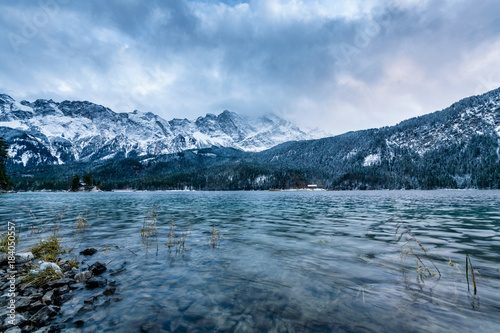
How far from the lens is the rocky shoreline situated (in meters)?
5.76

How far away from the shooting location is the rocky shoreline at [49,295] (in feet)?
18.9

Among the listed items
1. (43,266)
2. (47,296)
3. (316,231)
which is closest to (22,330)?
(47,296)

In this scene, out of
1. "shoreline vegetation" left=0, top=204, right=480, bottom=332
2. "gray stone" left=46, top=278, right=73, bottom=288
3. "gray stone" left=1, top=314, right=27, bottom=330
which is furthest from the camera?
"gray stone" left=46, top=278, right=73, bottom=288

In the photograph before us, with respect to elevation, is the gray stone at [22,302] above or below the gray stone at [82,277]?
above

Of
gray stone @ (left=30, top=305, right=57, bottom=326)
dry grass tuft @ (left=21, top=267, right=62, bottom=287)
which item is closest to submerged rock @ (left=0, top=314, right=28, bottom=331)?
gray stone @ (left=30, top=305, right=57, bottom=326)

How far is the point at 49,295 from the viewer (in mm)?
7445

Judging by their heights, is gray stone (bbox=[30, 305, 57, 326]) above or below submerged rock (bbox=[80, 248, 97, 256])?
above

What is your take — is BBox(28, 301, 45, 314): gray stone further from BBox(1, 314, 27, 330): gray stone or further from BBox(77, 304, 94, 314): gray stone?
BBox(77, 304, 94, 314): gray stone

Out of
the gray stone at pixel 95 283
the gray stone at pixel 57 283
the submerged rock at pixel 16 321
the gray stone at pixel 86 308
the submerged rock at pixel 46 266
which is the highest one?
the submerged rock at pixel 46 266

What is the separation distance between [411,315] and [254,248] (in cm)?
905

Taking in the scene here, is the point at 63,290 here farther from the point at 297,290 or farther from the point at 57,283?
the point at 297,290

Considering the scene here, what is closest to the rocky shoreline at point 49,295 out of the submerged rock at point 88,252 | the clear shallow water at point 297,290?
the clear shallow water at point 297,290

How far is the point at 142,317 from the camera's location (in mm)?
6586

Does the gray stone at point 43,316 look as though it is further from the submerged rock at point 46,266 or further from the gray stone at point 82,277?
the submerged rock at point 46,266
